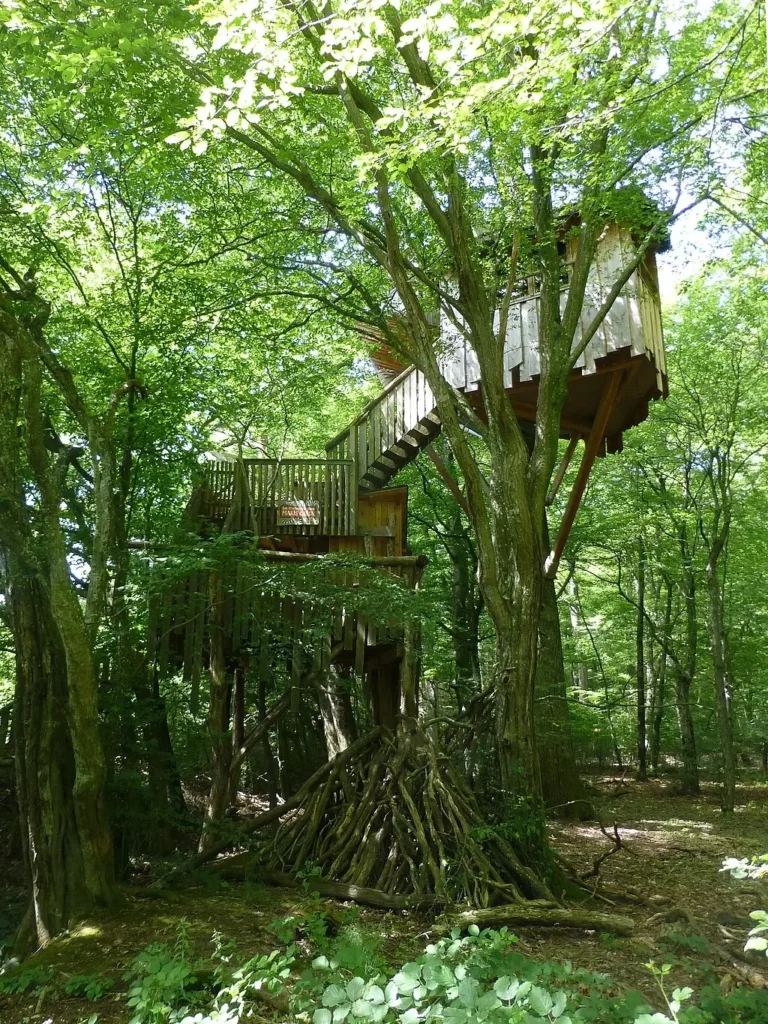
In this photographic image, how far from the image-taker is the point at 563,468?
364 inches

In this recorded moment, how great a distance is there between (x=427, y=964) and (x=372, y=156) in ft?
15.5

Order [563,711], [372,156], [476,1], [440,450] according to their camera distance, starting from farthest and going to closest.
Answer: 1. [440,450]
2. [563,711]
3. [476,1]
4. [372,156]

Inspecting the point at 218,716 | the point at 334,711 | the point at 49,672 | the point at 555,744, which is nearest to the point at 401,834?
the point at 218,716

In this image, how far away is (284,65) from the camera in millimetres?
4285

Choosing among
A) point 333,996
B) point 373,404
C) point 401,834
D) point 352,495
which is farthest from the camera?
point 373,404

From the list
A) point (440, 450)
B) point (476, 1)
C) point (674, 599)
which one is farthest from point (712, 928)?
point (674, 599)

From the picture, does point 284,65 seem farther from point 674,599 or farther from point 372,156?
point 674,599

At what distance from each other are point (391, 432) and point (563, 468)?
383 centimetres

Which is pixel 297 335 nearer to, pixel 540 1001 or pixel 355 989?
pixel 355 989

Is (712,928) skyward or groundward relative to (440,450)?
groundward

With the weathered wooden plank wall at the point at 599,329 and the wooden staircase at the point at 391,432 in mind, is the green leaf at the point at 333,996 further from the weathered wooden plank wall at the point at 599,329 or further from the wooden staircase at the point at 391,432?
the wooden staircase at the point at 391,432

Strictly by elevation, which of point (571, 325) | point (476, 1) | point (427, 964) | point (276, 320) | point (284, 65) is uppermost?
point (476, 1)

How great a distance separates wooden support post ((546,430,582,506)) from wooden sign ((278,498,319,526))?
399 cm

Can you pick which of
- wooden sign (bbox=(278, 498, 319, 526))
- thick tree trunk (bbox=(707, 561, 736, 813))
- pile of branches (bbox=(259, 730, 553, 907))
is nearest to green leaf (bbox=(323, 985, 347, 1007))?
pile of branches (bbox=(259, 730, 553, 907))
